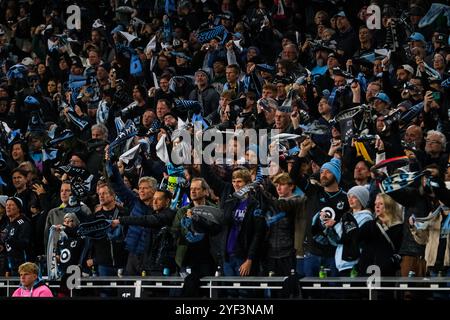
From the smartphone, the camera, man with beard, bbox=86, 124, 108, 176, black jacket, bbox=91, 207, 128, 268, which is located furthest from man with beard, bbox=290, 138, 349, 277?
man with beard, bbox=86, 124, 108, 176

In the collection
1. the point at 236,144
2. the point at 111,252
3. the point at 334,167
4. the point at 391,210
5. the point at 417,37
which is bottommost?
the point at 111,252

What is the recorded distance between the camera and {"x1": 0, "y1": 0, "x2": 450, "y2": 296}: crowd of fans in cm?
1034

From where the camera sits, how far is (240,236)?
34.6 ft

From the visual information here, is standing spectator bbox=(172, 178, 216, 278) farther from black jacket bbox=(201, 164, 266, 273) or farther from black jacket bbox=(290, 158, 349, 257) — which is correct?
black jacket bbox=(290, 158, 349, 257)

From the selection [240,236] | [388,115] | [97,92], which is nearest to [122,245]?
[240,236]

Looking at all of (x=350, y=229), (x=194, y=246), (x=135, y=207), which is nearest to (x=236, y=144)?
(x=135, y=207)

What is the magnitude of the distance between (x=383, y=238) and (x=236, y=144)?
2.20m

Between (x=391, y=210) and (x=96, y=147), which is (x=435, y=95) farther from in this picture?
(x=96, y=147)

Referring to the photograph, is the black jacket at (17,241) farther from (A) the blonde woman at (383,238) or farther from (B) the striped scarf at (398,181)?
(B) the striped scarf at (398,181)

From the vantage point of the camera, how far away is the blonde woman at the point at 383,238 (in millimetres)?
9977

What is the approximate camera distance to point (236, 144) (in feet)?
37.7

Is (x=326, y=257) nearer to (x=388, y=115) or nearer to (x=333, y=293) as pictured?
(x=333, y=293)
